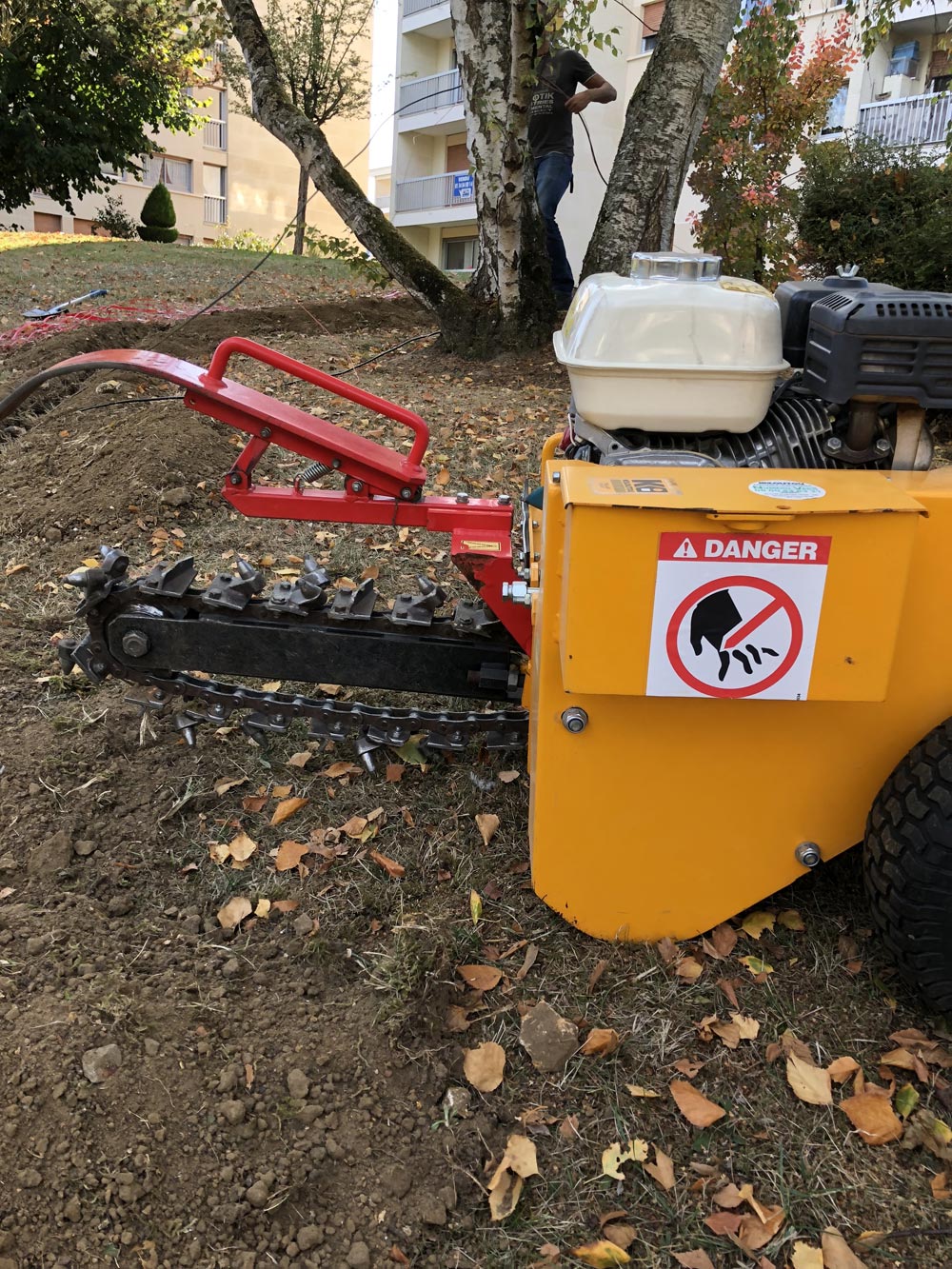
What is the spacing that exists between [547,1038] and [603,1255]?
0.43m

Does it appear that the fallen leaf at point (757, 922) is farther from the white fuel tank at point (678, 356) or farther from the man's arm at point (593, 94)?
the man's arm at point (593, 94)

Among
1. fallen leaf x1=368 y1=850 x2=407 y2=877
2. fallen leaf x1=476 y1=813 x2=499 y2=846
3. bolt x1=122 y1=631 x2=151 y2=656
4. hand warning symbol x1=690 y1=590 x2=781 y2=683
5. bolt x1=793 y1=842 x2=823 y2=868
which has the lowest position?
fallen leaf x1=368 y1=850 x2=407 y2=877

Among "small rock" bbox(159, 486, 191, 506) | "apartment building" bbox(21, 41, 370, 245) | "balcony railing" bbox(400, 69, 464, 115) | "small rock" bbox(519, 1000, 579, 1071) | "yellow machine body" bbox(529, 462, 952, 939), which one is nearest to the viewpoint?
"yellow machine body" bbox(529, 462, 952, 939)

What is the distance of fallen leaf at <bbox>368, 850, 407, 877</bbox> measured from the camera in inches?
97.8

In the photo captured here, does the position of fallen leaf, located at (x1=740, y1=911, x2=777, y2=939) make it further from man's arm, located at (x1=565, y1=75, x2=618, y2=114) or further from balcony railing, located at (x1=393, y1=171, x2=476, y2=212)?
balcony railing, located at (x1=393, y1=171, x2=476, y2=212)

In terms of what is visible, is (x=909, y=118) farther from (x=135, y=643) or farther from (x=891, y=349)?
(x=135, y=643)

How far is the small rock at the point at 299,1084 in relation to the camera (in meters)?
1.86

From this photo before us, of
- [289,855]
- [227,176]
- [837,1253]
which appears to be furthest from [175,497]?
[227,176]

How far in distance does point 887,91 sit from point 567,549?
21.4 meters

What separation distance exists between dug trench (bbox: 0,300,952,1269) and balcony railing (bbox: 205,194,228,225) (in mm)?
41601

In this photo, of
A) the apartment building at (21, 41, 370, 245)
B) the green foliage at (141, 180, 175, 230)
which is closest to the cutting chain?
the green foliage at (141, 180, 175, 230)

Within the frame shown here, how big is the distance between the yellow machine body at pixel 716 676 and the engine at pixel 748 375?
0.15 m

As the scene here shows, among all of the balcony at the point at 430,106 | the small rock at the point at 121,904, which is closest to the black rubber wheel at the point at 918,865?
the small rock at the point at 121,904

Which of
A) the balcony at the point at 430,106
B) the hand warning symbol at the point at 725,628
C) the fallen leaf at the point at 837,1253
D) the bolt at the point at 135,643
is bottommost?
the fallen leaf at the point at 837,1253
